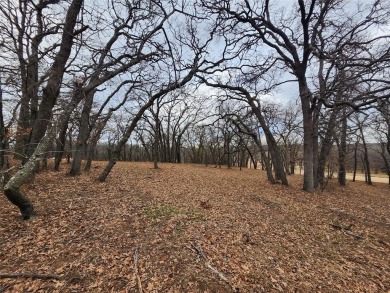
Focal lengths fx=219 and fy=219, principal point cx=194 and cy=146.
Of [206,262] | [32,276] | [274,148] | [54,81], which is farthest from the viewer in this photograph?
[274,148]

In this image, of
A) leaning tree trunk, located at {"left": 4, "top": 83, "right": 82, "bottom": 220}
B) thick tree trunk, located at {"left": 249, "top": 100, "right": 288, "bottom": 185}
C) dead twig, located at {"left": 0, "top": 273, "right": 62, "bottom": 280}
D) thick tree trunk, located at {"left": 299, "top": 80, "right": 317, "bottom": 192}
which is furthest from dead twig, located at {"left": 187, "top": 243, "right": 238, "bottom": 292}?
thick tree trunk, located at {"left": 249, "top": 100, "right": 288, "bottom": 185}

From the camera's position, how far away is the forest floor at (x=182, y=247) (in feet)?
10.9

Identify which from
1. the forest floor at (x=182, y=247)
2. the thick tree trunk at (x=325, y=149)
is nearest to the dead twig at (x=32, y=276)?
the forest floor at (x=182, y=247)

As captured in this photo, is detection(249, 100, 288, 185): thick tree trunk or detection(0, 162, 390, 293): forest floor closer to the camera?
detection(0, 162, 390, 293): forest floor

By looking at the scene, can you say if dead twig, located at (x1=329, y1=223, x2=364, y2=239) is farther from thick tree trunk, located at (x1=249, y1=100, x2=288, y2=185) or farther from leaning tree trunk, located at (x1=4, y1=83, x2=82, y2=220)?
leaning tree trunk, located at (x1=4, y1=83, x2=82, y2=220)

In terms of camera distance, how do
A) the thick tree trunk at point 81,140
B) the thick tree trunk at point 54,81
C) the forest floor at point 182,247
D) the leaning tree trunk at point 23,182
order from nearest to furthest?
the forest floor at point 182,247 → the leaning tree trunk at point 23,182 → the thick tree trunk at point 54,81 → the thick tree trunk at point 81,140

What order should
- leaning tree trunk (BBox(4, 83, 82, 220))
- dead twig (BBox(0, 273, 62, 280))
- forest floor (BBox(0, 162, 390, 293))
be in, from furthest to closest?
leaning tree trunk (BBox(4, 83, 82, 220)) < forest floor (BBox(0, 162, 390, 293)) < dead twig (BBox(0, 273, 62, 280))

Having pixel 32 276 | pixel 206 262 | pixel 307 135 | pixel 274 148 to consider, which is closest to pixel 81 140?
pixel 32 276

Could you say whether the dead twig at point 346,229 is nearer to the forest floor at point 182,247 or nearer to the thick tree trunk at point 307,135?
the forest floor at point 182,247

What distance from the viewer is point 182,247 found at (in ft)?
13.8

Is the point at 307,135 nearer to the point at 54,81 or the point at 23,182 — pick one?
the point at 54,81

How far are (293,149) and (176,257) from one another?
94.9 feet

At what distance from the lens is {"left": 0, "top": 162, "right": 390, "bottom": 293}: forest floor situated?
3318mm

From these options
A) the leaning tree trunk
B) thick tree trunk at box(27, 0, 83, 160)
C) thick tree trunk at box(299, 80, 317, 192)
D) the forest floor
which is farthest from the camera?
thick tree trunk at box(299, 80, 317, 192)
